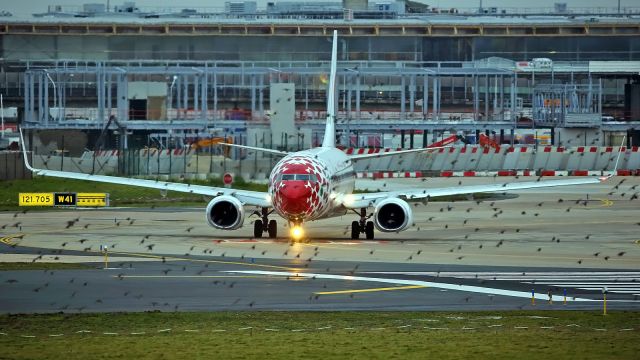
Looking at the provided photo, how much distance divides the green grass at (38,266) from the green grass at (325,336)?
1224 centimetres

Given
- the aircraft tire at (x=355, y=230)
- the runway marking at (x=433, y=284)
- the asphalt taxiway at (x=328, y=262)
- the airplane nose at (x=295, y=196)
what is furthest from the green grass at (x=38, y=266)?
the aircraft tire at (x=355, y=230)

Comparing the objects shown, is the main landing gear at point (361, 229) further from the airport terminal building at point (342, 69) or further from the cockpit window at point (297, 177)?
the airport terminal building at point (342, 69)

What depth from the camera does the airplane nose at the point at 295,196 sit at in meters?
56.5

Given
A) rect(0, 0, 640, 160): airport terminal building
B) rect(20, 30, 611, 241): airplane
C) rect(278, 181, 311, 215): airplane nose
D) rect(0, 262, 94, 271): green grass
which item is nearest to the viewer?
rect(0, 262, 94, 271): green grass

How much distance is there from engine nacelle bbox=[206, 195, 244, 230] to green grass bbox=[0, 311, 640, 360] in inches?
919

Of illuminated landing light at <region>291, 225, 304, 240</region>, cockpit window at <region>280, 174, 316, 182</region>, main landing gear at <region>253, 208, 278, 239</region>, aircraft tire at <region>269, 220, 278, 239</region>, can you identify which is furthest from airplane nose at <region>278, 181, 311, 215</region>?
main landing gear at <region>253, 208, 278, 239</region>

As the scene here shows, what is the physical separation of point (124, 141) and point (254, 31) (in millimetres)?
61747

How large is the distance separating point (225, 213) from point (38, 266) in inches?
529

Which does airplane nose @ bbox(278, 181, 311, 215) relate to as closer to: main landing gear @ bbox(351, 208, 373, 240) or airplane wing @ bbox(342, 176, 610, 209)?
main landing gear @ bbox(351, 208, 373, 240)

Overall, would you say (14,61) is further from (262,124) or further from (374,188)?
(374,188)

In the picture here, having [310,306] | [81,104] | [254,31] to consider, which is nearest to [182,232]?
[310,306]

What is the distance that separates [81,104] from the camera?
15388cm

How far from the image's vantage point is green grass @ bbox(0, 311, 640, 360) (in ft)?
98.0

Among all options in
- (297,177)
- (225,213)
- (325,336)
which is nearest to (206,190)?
(225,213)
